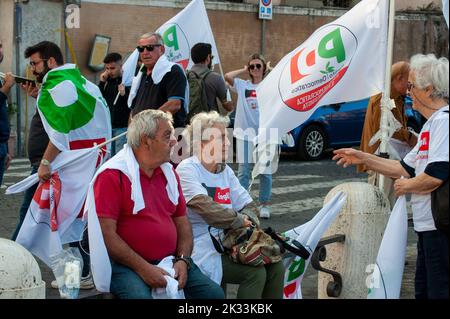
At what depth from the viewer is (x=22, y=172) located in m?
14.9

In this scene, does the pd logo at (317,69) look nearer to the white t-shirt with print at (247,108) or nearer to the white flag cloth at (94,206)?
the white flag cloth at (94,206)

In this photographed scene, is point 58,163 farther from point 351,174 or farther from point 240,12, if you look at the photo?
point 240,12

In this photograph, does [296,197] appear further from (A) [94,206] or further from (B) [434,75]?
(A) [94,206]

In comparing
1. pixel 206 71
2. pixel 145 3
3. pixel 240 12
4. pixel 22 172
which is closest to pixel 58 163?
pixel 206 71

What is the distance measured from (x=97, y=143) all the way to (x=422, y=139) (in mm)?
3083

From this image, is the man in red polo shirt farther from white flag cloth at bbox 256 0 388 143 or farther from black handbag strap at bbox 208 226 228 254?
white flag cloth at bbox 256 0 388 143

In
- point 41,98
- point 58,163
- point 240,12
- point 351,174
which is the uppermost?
point 240,12

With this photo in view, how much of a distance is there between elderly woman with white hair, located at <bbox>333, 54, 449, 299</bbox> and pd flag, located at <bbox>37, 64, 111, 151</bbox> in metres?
2.86

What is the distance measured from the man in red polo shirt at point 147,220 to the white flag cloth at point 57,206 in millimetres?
1831

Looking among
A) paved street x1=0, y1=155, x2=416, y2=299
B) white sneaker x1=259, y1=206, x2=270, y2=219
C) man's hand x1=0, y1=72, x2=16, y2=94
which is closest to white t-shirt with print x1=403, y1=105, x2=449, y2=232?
paved street x1=0, y1=155, x2=416, y2=299

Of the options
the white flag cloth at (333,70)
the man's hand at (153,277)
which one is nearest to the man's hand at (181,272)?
the man's hand at (153,277)

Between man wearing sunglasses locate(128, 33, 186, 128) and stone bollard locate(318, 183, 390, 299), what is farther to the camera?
man wearing sunglasses locate(128, 33, 186, 128)

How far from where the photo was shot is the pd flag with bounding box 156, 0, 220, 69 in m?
11.6

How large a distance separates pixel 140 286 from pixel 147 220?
1.28ft
